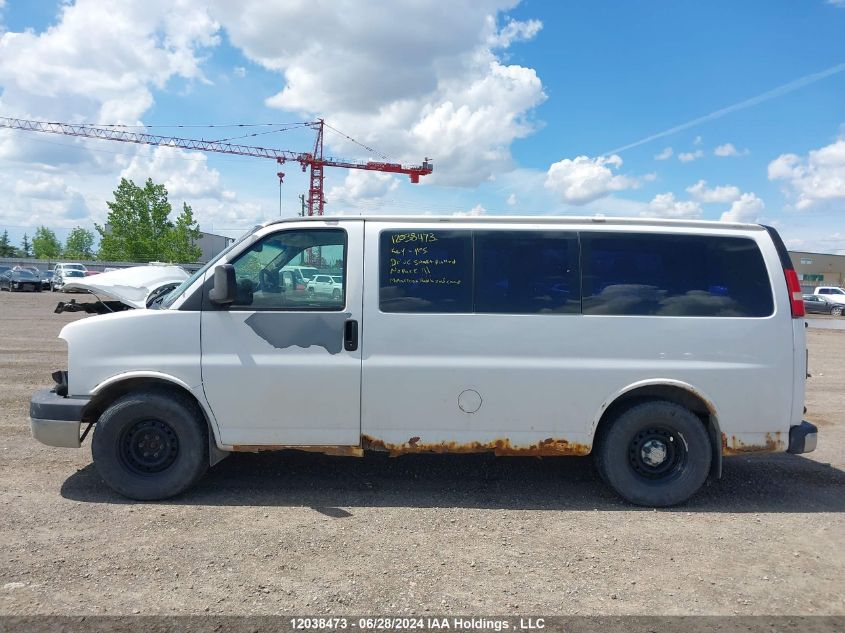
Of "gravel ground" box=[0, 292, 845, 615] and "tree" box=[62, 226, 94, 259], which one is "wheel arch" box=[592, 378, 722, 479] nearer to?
"gravel ground" box=[0, 292, 845, 615]

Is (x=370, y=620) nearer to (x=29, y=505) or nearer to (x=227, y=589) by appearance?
(x=227, y=589)

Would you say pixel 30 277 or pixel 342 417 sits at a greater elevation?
pixel 30 277

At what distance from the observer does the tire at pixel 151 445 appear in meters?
4.64

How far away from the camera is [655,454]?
4.80m

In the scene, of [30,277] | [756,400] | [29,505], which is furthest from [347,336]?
[30,277]

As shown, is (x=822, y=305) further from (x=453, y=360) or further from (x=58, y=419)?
(x=58, y=419)

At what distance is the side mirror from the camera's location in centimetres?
454

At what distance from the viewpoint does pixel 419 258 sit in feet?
15.7

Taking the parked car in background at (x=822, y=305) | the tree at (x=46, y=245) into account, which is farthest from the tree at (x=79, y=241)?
the parked car in background at (x=822, y=305)

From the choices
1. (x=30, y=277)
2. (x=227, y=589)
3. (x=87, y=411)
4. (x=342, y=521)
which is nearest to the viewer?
(x=227, y=589)

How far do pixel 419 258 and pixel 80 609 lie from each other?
10.4ft

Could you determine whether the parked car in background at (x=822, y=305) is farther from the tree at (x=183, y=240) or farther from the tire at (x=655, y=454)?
the tree at (x=183, y=240)

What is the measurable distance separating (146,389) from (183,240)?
6407cm

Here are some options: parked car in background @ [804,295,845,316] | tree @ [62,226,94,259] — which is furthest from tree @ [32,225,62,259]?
parked car in background @ [804,295,845,316]
